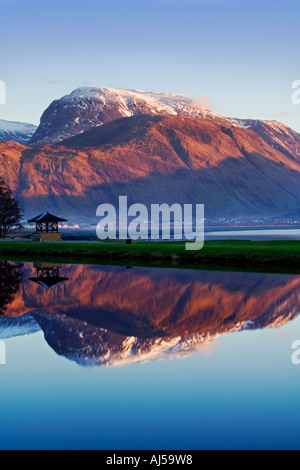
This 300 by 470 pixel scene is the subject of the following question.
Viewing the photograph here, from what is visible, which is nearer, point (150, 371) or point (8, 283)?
point (150, 371)

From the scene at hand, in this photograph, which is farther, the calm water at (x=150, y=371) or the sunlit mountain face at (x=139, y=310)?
the sunlit mountain face at (x=139, y=310)

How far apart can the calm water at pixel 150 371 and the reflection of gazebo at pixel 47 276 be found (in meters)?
5.87

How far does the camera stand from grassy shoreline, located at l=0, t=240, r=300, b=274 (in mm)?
43497

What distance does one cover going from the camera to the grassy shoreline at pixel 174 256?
43.5 metres

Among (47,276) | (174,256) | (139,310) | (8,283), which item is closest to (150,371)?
(139,310)

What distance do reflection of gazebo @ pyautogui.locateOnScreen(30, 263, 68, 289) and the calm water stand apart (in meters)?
5.87

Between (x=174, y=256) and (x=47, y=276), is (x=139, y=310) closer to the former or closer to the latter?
(x=47, y=276)

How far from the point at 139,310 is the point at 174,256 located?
92.4 feet

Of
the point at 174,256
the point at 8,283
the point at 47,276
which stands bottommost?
the point at 8,283

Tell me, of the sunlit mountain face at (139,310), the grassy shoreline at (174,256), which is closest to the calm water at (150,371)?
the sunlit mountain face at (139,310)

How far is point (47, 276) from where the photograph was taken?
3647cm

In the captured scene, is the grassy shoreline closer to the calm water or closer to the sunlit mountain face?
the sunlit mountain face

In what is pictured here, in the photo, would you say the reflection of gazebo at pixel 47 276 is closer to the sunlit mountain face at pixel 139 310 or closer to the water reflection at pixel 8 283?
the sunlit mountain face at pixel 139 310
